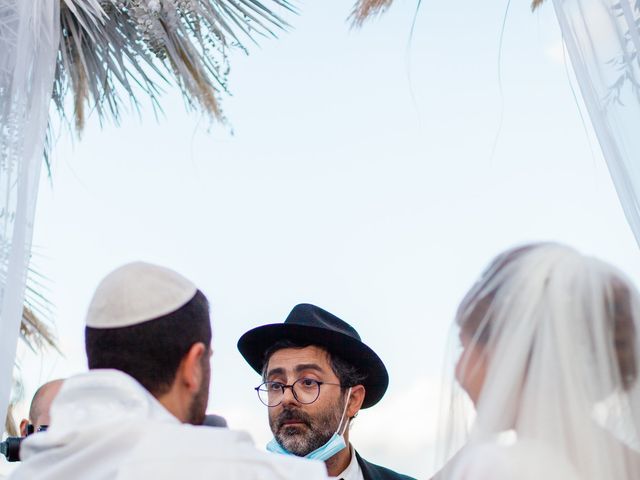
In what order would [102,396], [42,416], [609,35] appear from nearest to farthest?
[102,396], [609,35], [42,416]

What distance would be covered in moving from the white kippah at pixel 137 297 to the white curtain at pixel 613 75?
1.76 m

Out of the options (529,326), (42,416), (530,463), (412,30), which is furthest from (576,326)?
(42,416)

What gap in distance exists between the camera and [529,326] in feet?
7.09

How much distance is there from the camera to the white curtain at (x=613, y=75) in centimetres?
338

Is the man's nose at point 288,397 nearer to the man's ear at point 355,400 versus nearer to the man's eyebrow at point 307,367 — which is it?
the man's eyebrow at point 307,367

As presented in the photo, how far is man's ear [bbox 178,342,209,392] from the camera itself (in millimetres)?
2246

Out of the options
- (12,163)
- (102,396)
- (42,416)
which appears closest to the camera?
(102,396)

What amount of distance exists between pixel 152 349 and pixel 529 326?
898mm

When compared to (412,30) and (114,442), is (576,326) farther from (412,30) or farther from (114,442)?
(412,30)

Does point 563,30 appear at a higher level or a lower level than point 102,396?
higher

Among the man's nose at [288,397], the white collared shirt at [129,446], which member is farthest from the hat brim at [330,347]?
the white collared shirt at [129,446]

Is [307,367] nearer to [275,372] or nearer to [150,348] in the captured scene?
[275,372]

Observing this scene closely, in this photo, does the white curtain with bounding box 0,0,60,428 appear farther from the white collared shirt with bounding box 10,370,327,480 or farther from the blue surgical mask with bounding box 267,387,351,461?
the white collared shirt with bounding box 10,370,327,480

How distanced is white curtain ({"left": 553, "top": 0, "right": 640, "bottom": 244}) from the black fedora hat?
1752 millimetres
